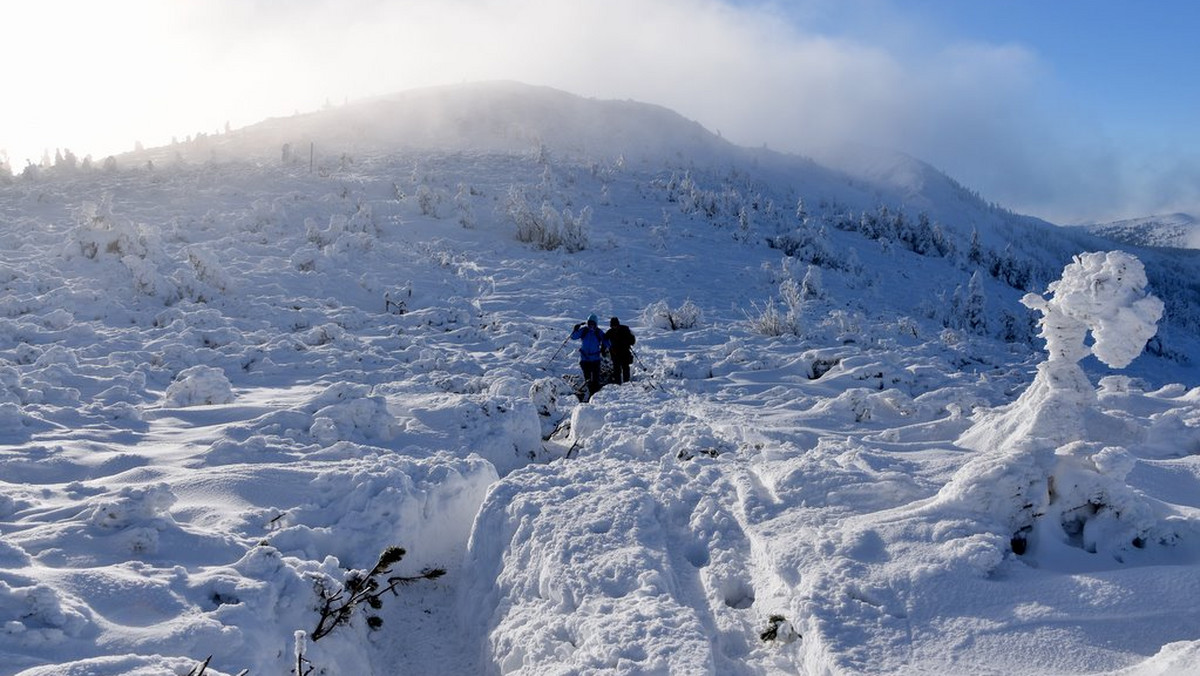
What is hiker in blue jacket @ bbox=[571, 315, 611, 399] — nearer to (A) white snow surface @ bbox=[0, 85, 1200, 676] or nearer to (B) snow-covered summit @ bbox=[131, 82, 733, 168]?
(A) white snow surface @ bbox=[0, 85, 1200, 676]

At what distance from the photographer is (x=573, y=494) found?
4.98m

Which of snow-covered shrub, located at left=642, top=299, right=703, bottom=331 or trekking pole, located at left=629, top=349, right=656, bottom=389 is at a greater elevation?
snow-covered shrub, located at left=642, top=299, right=703, bottom=331

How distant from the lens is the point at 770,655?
3.35 m

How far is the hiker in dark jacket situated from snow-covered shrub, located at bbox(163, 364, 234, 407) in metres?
4.40

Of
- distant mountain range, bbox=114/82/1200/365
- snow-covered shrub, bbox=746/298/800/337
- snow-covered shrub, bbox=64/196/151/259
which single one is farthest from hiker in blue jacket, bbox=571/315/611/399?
snow-covered shrub, bbox=64/196/151/259

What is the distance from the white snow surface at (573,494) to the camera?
10.3 feet

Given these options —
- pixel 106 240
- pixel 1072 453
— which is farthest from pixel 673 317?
pixel 106 240

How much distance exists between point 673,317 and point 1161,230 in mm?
182049

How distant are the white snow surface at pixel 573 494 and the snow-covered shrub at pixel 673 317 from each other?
1.42ft

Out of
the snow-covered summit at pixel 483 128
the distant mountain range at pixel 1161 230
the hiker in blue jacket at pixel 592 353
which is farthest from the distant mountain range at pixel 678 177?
the distant mountain range at pixel 1161 230

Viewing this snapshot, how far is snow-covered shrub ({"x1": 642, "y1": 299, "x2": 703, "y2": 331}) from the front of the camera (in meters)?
11.5

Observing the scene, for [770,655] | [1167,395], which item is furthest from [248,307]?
[1167,395]

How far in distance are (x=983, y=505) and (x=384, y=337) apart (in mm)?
8411

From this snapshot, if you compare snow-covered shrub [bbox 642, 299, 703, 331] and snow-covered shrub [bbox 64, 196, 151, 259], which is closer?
snow-covered shrub [bbox 642, 299, 703, 331]
